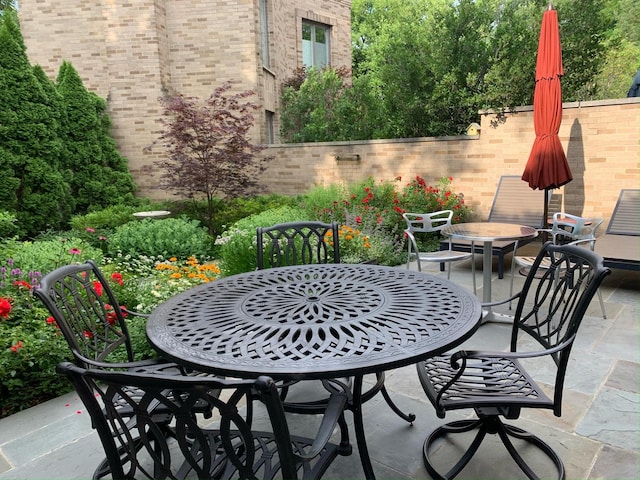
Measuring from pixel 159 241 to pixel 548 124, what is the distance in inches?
206

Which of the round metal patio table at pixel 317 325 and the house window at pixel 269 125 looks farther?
the house window at pixel 269 125

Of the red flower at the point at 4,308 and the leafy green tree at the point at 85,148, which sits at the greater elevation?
the leafy green tree at the point at 85,148

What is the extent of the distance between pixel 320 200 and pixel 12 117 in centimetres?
547

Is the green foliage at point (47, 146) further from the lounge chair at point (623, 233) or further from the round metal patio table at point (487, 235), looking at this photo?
the lounge chair at point (623, 233)

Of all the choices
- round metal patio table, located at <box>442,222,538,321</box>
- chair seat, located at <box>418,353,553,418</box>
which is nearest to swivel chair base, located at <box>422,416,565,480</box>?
chair seat, located at <box>418,353,553,418</box>

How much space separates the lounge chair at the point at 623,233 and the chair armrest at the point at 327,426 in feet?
13.0

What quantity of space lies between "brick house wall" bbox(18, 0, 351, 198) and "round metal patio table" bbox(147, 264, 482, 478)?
332 inches

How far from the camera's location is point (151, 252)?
588 centimetres

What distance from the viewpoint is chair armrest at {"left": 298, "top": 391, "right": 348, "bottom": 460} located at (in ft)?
4.61

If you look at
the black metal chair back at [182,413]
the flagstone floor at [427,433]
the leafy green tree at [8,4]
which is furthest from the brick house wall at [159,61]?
the leafy green tree at [8,4]

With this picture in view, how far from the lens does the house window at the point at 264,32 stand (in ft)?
36.9

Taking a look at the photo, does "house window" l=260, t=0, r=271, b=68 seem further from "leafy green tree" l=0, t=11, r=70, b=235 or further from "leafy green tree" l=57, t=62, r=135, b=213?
"leafy green tree" l=0, t=11, r=70, b=235

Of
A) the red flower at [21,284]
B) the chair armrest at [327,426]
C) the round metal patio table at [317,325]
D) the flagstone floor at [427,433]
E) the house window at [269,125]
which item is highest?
the house window at [269,125]

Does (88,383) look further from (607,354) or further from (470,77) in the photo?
(470,77)
